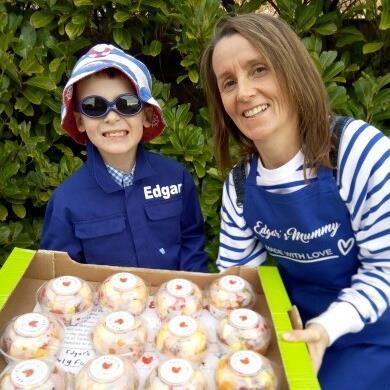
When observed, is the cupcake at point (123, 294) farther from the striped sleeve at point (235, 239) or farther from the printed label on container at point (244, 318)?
the striped sleeve at point (235, 239)

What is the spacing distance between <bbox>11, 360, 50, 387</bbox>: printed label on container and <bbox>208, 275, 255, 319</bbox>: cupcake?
0.50 metres

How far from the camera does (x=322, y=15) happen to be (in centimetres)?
234

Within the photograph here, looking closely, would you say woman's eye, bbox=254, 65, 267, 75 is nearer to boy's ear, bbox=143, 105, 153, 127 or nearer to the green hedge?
boy's ear, bbox=143, 105, 153, 127

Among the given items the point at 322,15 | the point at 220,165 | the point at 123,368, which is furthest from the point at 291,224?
the point at 322,15

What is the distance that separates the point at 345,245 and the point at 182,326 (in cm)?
58

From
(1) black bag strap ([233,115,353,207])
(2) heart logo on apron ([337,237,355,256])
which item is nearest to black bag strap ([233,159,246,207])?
(1) black bag strap ([233,115,353,207])

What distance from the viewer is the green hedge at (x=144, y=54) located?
2221mm

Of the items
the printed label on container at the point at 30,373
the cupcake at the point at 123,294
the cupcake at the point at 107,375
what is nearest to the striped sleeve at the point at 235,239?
the cupcake at the point at 123,294

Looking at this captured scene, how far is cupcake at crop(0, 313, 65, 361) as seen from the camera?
1.22 meters

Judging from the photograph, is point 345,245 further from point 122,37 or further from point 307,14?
point 122,37

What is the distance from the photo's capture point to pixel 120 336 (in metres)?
1.28

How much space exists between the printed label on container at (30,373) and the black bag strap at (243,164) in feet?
2.69

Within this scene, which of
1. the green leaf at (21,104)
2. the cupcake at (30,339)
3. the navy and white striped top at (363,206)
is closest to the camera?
the cupcake at (30,339)

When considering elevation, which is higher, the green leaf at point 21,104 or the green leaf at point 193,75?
the green leaf at point 193,75
